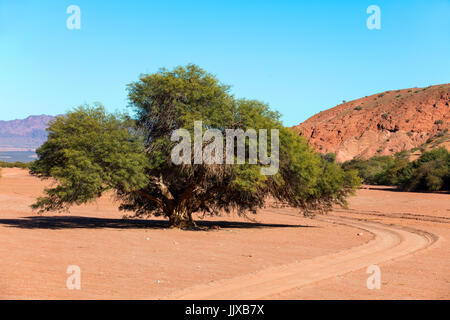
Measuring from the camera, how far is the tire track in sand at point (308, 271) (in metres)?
10.7

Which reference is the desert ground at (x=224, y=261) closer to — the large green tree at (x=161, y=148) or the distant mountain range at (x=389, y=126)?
the large green tree at (x=161, y=148)

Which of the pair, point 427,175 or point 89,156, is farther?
point 427,175

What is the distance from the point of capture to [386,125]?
367ft

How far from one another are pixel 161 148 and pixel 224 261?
8.64 meters

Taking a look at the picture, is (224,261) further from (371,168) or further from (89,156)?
(371,168)

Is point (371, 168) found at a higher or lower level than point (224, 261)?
higher

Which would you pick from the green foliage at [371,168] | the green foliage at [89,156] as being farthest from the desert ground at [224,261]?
the green foliage at [371,168]

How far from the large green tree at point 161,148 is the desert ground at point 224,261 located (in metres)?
2.23

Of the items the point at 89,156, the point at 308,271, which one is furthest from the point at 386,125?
the point at 308,271

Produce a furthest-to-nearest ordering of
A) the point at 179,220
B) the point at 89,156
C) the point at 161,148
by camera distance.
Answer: the point at 179,220 < the point at 161,148 < the point at 89,156

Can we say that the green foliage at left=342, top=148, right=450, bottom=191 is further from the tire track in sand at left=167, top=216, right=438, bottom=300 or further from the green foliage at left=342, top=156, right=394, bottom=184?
the tire track in sand at left=167, top=216, right=438, bottom=300
